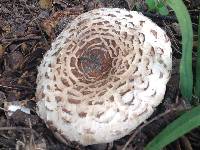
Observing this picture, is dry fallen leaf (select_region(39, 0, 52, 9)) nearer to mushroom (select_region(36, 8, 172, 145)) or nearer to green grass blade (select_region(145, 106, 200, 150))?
mushroom (select_region(36, 8, 172, 145))

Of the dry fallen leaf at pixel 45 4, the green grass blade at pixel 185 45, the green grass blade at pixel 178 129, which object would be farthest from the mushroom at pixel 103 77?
the dry fallen leaf at pixel 45 4

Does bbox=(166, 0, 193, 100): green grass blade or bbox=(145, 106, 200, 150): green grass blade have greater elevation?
bbox=(166, 0, 193, 100): green grass blade

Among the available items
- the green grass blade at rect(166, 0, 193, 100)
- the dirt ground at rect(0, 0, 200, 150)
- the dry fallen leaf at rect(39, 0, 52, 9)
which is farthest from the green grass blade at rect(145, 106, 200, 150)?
the dry fallen leaf at rect(39, 0, 52, 9)

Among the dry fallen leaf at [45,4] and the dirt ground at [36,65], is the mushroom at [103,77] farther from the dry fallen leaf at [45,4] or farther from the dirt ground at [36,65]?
the dry fallen leaf at [45,4]

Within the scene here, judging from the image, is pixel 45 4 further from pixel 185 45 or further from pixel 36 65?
pixel 185 45

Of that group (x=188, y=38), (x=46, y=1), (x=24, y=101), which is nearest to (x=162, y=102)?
(x=188, y=38)

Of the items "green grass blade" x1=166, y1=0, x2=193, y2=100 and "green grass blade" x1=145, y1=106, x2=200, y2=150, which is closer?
"green grass blade" x1=145, y1=106, x2=200, y2=150

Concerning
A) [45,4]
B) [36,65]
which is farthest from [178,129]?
[45,4]
